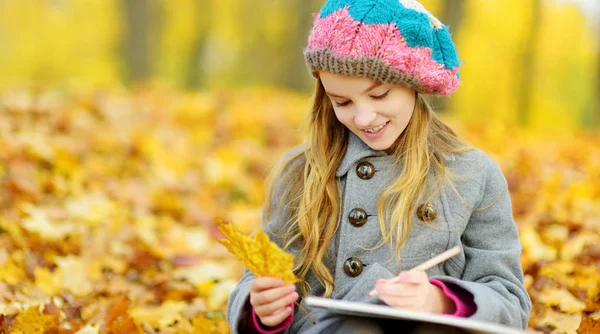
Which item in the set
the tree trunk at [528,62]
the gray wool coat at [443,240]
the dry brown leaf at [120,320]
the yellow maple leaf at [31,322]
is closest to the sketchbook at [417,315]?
the gray wool coat at [443,240]

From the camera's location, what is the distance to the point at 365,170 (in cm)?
211

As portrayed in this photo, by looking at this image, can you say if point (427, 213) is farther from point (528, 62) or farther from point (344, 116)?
point (528, 62)

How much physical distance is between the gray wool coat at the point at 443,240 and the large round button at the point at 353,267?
12mm

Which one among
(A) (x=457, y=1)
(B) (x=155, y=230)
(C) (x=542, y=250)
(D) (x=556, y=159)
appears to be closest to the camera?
(C) (x=542, y=250)

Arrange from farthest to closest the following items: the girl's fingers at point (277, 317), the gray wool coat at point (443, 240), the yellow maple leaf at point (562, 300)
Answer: the yellow maple leaf at point (562, 300), the gray wool coat at point (443, 240), the girl's fingers at point (277, 317)

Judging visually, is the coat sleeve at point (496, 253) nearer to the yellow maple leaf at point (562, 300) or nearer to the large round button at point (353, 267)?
the large round button at point (353, 267)

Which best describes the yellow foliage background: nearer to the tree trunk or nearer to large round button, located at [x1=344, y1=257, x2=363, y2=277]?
large round button, located at [x1=344, y1=257, x2=363, y2=277]

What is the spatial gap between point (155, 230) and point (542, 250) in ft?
7.06

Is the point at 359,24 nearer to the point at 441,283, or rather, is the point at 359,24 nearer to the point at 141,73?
the point at 441,283

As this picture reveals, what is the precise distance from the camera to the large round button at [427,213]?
2.02 metres

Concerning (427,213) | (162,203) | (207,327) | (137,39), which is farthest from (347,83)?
(137,39)

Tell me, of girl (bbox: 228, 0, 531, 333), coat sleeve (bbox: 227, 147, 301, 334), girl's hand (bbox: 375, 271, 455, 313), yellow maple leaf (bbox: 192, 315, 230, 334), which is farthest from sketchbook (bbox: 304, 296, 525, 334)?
yellow maple leaf (bbox: 192, 315, 230, 334)

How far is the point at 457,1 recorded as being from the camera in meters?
9.35

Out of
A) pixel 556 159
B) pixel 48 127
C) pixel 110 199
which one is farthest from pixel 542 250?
pixel 48 127
